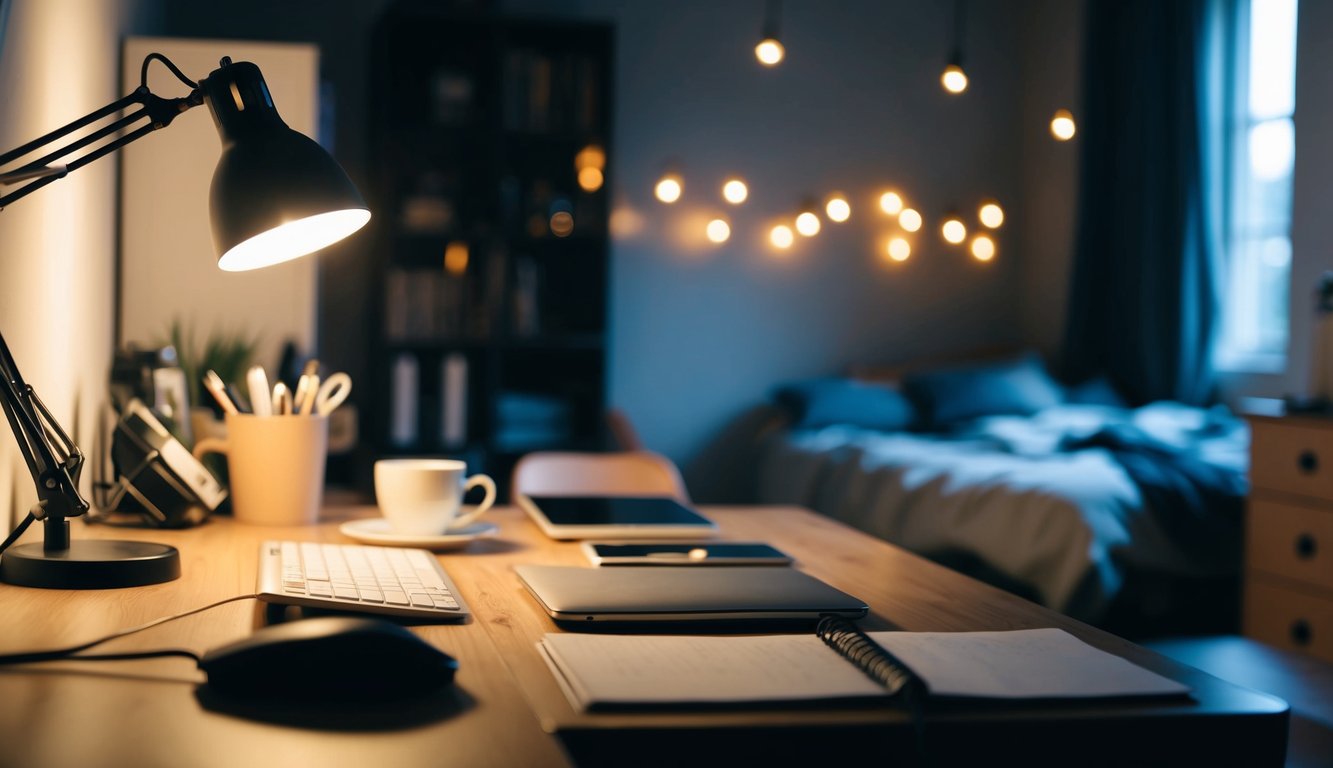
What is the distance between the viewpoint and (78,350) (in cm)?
173

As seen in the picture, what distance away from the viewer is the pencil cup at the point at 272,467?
5.16 feet

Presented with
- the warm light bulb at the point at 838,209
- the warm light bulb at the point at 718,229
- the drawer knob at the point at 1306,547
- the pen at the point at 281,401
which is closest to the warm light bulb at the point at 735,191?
the warm light bulb at the point at 718,229

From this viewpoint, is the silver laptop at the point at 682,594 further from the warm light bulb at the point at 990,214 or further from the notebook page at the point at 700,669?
the warm light bulb at the point at 990,214

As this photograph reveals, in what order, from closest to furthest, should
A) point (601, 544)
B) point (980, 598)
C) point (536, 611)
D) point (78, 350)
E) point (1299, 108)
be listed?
point (536, 611)
point (980, 598)
point (601, 544)
point (78, 350)
point (1299, 108)

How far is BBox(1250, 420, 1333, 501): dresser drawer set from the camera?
3.01 m

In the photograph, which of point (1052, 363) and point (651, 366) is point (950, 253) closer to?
point (1052, 363)

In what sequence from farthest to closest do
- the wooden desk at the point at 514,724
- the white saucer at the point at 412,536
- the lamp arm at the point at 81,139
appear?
the white saucer at the point at 412,536 < the lamp arm at the point at 81,139 < the wooden desk at the point at 514,724

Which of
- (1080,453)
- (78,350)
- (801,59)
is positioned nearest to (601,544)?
(78,350)

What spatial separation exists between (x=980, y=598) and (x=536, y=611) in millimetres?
435

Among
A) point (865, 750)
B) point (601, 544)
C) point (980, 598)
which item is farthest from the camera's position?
point (601, 544)

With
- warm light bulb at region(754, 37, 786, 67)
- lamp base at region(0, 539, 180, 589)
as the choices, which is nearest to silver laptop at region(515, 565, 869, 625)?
lamp base at region(0, 539, 180, 589)

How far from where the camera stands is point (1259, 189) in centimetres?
446

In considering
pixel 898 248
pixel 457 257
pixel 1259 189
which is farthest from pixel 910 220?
pixel 457 257

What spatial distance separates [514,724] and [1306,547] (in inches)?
113
